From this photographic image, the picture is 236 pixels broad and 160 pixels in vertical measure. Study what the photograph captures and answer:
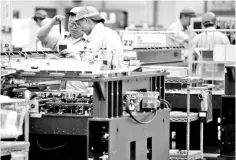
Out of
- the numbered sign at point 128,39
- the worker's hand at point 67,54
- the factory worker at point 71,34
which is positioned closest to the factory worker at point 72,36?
the factory worker at point 71,34

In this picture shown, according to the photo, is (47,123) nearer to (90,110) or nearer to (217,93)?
(90,110)

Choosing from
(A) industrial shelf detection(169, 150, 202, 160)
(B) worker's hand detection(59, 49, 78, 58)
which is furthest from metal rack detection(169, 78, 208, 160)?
(B) worker's hand detection(59, 49, 78, 58)

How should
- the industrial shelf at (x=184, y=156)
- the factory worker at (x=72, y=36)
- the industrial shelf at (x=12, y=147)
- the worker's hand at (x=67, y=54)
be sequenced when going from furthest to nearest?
the industrial shelf at (x=184, y=156), the factory worker at (x=72, y=36), the worker's hand at (x=67, y=54), the industrial shelf at (x=12, y=147)

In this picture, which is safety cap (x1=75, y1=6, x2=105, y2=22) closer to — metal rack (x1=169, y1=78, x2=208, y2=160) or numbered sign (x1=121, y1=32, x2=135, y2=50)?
metal rack (x1=169, y1=78, x2=208, y2=160)

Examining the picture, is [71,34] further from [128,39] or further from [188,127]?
[128,39]

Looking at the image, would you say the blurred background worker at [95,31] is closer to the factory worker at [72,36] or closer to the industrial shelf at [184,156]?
the factory worker at [72,36]

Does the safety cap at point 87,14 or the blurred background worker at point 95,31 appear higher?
the safety cap at point 87,14

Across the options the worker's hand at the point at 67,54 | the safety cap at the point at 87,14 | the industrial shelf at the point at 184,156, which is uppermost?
the safety cap at the point at 87,14

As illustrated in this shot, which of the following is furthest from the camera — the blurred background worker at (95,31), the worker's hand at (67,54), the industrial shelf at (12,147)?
the blurred background worker at (95,31)

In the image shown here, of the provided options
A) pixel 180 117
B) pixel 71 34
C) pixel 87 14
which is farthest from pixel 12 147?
pixel 180 117

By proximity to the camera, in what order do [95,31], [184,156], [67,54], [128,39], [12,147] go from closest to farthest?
1. [12,147]
2. [67,54]
3. [95,31]
4. [184,156]
5. [128,39]

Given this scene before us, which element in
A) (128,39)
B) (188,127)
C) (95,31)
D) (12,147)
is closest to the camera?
(12,147)

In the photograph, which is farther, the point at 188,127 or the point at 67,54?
the point at 188,127

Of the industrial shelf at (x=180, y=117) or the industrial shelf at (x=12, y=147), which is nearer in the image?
the industrial shelf at (x=12, y=147)
